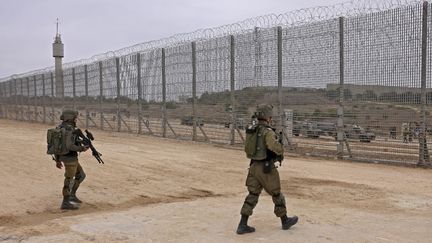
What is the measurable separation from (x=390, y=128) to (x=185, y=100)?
8396 millimetres

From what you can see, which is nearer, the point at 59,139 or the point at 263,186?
the point at 263,186

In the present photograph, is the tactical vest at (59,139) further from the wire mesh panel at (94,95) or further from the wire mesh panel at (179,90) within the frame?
the wire mesh panel at (94,95)

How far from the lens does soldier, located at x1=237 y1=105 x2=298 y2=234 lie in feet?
18.1

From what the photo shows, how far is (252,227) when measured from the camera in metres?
5.71

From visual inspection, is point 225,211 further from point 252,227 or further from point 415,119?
point 415,119

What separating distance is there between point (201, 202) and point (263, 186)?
79.1 inches

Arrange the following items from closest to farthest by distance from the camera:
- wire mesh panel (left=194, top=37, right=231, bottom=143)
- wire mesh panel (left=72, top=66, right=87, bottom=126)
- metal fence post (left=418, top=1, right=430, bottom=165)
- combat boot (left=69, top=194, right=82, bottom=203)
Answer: combat boot (left=69, top=194, right=82, bottom=203) < metal fence post (left=418, top=1, right=430, bottom=165) < wire mesh panel (left=194, top=37, right=231, bottom=143) < wire mesh panel (left=72, top=66, right=87, bottom=126)

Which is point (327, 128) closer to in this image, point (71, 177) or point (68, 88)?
point (71, 177)

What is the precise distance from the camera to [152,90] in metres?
20.4

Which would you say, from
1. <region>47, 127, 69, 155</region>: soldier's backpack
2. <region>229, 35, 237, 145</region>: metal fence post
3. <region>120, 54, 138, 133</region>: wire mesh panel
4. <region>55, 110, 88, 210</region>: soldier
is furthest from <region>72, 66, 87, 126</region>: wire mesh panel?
<region>47, 127, 69, 155</region>: soldier's backpack

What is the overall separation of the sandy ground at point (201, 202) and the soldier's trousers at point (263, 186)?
0.84 feet

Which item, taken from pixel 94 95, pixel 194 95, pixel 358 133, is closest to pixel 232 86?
pixel 194 95

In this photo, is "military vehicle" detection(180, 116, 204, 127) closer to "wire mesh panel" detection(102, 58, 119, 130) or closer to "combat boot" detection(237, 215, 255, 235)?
"wire mesh panel" detection(102, 58, 119, 130)

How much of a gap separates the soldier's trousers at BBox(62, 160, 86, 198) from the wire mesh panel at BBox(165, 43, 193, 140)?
10.4 meters
